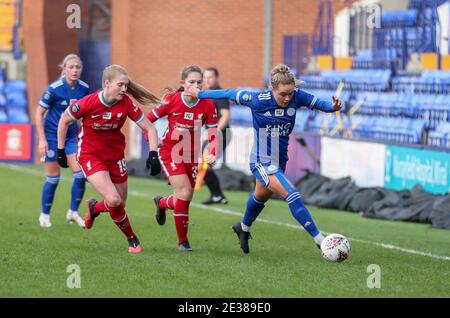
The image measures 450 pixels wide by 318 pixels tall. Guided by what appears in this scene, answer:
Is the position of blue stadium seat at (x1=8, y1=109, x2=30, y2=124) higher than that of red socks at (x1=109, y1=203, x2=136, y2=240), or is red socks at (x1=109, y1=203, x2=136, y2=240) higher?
blue stadium seat at (x1=8, y1=109, x2=30, y2=124)

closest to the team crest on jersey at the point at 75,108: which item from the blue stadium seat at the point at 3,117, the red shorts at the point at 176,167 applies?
the red shorts at the point at 176,167

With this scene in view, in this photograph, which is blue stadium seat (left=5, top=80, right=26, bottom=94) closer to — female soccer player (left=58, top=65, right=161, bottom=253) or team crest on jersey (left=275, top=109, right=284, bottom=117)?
female soccer player (left=58, top=65, right=161, bottom=253)

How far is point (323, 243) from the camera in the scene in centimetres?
988

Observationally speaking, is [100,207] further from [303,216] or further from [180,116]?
[303,216]

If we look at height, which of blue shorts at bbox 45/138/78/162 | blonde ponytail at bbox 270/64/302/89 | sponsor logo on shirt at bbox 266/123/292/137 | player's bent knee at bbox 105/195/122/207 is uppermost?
blonde ponytail at bbox 270/64/302/89

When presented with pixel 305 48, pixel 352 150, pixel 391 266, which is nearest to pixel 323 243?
pixel 391 266

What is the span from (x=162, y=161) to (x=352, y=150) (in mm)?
8020

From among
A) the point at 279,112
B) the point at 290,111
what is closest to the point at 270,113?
the point at 279,112

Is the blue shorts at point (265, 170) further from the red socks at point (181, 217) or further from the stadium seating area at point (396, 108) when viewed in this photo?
the stadium seating area at point (396, 108)

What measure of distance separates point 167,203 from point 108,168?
104 centimetres

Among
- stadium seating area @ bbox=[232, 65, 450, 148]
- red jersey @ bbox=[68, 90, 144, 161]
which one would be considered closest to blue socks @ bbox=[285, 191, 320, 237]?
red jersey @ bbox=[68, 90, 144, 161]

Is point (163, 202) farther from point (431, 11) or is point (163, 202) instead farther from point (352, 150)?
point (431, 11)

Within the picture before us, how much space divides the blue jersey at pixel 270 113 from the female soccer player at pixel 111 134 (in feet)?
2.37

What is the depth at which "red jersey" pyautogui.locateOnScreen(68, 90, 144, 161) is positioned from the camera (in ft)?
34.4
